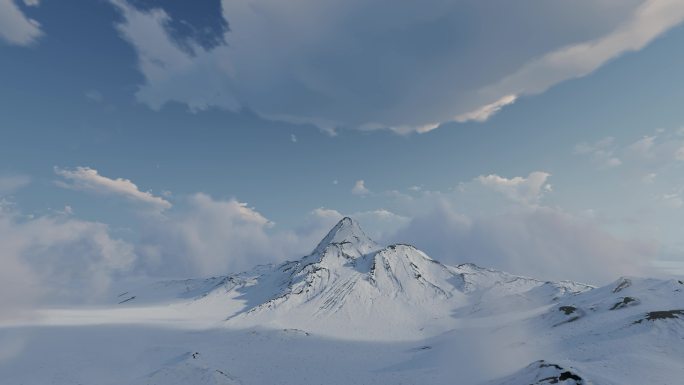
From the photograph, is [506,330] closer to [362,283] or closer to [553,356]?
[553,356]

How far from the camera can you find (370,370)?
79.7m

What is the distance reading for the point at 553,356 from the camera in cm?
6078

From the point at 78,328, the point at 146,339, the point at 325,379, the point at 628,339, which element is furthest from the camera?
the point at 78,328

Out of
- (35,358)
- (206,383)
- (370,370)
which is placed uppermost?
(35,358)

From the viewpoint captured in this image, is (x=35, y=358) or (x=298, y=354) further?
(x=298, y=354)

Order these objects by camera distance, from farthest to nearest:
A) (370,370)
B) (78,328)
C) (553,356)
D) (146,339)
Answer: (78,328) < (146,339) < (370,370) < (553,356)

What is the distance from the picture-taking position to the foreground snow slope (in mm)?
53219

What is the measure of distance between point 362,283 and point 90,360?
130 metres

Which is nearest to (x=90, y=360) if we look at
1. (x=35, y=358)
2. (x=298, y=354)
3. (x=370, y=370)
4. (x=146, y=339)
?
(x=35, y=358)

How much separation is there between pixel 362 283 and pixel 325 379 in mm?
123760

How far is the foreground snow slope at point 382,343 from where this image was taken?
5322 centimetres

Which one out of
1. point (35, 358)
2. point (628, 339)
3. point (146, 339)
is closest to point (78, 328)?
point (146, 339)

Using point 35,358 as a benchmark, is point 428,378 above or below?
below

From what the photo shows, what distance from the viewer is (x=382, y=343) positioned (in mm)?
118500
